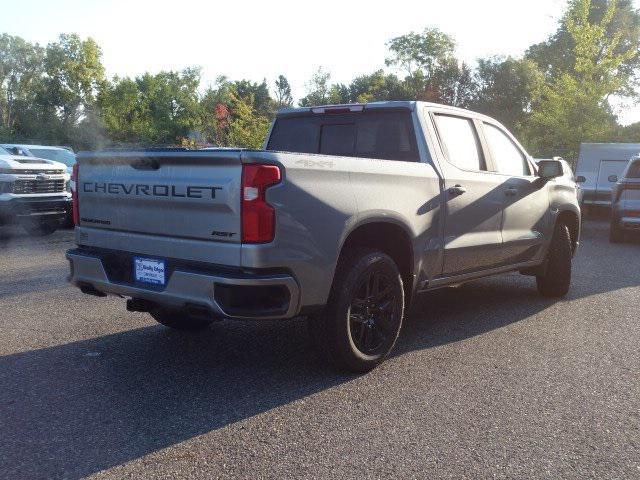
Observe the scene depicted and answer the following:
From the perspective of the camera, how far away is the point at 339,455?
3.29m

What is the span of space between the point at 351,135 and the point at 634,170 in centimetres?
927

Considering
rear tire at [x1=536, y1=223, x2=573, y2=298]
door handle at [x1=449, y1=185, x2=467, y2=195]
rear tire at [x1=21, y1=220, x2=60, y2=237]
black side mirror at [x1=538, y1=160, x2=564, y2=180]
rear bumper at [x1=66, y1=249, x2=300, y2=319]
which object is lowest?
rear tire at [x1=21, y1=220, x2=60, y2=237]

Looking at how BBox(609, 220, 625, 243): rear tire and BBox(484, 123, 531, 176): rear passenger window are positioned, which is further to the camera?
BBox(609, 220, 625, 243): rear tire

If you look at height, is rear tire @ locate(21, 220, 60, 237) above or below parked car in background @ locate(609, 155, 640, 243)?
below

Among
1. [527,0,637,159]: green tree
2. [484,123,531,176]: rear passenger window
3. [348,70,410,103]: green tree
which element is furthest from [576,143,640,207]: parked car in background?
[348,70,410,103]: green tree

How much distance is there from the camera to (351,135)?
5.69 meters

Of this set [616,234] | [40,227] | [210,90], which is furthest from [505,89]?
[40,227]

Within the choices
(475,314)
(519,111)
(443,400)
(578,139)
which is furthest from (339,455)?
(519,111)

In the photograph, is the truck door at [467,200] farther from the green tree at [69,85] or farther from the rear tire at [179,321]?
the green tree at [69,85]

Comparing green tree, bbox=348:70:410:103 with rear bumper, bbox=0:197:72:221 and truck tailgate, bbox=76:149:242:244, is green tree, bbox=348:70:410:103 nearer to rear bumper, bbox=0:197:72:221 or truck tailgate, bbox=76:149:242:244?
rear bumper, bbox=0:197:72:221

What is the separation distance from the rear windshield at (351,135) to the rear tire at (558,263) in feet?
8.56

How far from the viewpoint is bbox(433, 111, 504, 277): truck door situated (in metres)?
5.29

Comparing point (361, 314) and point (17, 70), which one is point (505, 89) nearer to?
point (361, 314)

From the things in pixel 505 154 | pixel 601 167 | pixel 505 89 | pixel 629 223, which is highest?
pixel 505 89
